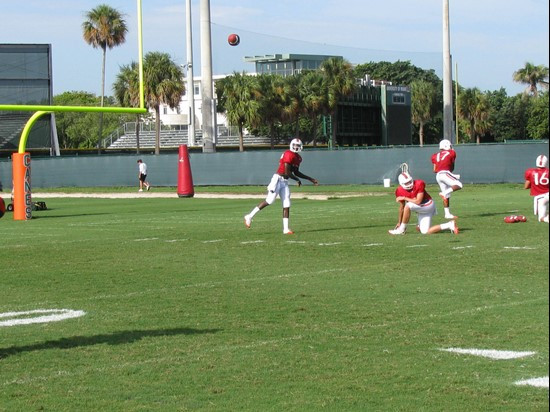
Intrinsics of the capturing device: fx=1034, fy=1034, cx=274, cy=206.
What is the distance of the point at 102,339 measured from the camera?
9.27 metres

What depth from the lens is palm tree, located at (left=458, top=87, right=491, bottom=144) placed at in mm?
90688

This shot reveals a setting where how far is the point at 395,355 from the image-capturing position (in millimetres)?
8242

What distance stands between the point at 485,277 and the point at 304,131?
8188 centimetres

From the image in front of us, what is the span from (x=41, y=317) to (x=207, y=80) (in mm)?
32224

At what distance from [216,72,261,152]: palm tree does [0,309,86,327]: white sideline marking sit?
2348 inches

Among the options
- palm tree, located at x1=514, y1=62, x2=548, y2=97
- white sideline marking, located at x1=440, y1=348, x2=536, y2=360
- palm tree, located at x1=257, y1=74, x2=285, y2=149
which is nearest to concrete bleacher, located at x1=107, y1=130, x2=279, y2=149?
palm tree, located at x1=257, y1=74, x2=285, y2=149

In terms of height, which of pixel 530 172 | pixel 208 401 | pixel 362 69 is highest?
pixel 362 69

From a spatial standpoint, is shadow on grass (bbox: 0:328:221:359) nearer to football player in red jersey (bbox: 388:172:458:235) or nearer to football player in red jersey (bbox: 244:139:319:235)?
football player in red jersey (bbox: 388:172:458:235)

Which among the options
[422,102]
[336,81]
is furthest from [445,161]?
[422,102]

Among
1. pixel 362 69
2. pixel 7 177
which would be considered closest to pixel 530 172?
pixel 7 177

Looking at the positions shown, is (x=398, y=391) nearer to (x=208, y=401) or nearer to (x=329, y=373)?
(x=329, y=373)

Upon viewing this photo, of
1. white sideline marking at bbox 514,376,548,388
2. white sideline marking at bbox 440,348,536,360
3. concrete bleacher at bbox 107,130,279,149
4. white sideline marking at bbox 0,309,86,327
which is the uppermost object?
concrete bleacher at bbox 107,130,279,149

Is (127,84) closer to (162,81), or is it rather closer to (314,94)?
(162,81)

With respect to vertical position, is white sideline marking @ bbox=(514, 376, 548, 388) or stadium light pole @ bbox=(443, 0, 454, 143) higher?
stadium light pole @ bbox=(443, 0, 454, 143)
